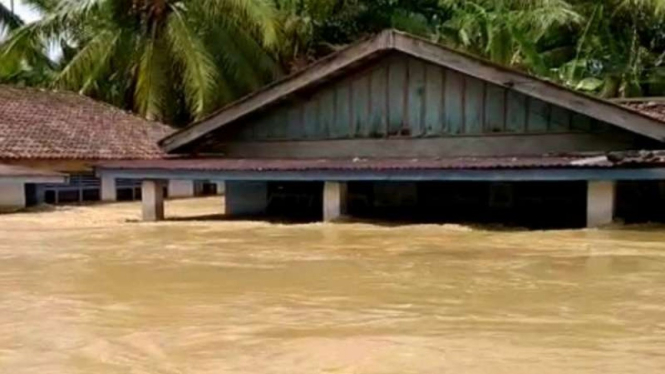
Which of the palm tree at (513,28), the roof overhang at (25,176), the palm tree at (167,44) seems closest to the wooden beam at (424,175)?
the roof overhang at (25,176)

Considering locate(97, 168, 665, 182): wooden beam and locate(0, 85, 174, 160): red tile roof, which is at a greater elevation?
locate(0, 85, 174, 160): red tile roof

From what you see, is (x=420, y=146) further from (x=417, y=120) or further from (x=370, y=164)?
(x=370, y=164)

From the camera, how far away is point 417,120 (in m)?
16.1

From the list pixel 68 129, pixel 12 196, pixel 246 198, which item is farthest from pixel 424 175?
pixel 68 129

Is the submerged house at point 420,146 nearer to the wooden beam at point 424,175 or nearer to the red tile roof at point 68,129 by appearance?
the wooden beam at point 424,175

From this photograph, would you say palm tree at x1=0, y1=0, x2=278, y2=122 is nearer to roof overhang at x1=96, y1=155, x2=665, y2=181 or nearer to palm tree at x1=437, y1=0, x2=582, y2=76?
palm tree at x1=437, y1=0, x2=582, y2=76

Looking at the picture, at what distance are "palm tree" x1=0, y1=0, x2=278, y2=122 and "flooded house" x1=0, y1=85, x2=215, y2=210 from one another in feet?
3.99

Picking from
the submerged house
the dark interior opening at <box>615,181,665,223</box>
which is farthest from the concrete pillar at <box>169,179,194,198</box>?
the dark interior opening at <box>615,181,665,223</box>

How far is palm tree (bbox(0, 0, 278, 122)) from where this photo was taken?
27203 millimetres

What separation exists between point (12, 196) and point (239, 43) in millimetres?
10000

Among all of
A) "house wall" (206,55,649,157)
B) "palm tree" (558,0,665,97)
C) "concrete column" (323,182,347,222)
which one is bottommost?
"concrete column" (323,182,347,222)

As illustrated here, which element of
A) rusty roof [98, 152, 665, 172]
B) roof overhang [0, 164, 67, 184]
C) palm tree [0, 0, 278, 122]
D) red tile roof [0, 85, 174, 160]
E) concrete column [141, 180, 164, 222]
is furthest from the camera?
palm tree [0, 0, 278, 122]

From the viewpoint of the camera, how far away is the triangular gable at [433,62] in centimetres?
1353

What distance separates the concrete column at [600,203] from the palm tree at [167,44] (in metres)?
15.4
